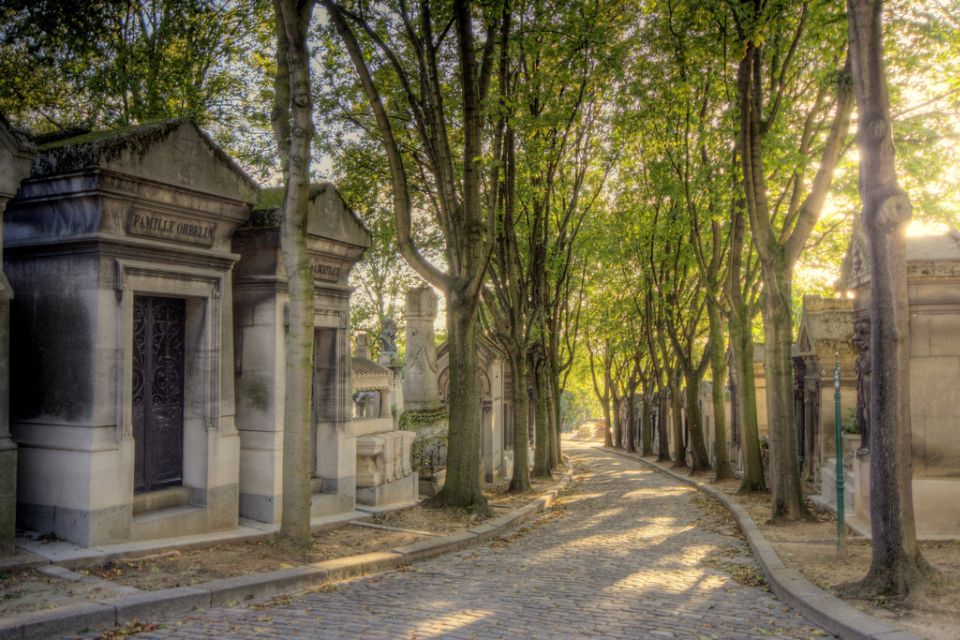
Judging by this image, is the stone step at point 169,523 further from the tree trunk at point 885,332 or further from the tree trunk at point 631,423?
the tree trunk at point 631,423

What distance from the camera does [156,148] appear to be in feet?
26.5

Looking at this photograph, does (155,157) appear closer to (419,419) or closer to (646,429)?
(419,419)

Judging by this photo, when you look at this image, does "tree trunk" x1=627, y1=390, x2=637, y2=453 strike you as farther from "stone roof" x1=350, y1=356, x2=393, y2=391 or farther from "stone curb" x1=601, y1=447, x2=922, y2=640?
"stone curb" x1=601, y1=447, x2=922, y2=640

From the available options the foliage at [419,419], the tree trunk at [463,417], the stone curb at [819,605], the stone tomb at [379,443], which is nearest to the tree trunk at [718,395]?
the foliage at [419,419]

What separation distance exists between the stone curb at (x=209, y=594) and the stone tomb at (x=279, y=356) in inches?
73.9

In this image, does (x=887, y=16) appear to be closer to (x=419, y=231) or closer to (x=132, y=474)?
(x=132, y=474)

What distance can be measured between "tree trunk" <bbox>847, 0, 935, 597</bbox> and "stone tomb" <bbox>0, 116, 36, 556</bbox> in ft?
23.8

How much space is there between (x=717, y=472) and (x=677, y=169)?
785 cm

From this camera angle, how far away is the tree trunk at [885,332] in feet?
21.0

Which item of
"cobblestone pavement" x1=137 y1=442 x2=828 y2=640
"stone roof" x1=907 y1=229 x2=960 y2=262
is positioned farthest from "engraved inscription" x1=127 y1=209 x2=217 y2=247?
"stone roof" x1=907 y1=229 x2=960 y2=262

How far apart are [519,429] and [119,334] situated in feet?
33.1

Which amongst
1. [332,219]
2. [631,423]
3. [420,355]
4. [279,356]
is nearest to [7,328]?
[279,356]

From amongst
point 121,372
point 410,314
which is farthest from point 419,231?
point 121,372

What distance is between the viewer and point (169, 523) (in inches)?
328
